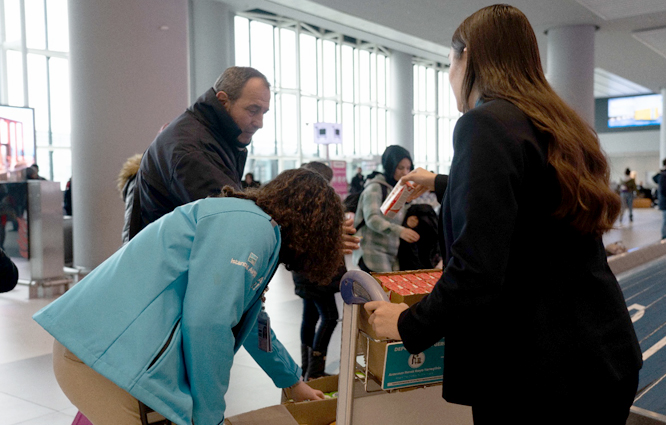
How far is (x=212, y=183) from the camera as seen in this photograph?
92.6 inches

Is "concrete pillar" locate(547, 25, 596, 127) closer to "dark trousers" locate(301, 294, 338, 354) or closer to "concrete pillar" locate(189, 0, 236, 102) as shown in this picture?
"concrete pillar" locate(189, 0, 236, 102)

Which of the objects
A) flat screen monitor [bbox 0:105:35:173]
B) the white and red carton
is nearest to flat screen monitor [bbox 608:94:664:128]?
flat screen monitor [bbox 0:105:35:173]

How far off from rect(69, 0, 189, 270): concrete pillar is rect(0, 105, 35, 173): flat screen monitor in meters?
0.95

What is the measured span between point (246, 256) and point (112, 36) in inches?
246

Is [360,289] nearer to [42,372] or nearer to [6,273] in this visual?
[6,273]

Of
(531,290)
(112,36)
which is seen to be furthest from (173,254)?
(112,36)

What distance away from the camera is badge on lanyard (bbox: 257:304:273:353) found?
182 cm

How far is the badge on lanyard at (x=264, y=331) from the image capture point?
5.98 feet

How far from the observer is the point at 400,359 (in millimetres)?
1574

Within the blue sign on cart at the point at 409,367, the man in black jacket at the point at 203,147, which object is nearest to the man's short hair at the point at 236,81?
the man in black jacket at the point at 203,147

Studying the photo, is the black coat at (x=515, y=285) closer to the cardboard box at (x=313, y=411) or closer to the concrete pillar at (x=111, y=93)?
the cardboard box at (x=313, y=411)

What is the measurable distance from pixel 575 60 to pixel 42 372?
11293mm

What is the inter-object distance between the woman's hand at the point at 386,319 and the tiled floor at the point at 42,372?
1.69m

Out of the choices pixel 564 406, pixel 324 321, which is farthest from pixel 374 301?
pixel 324 321
